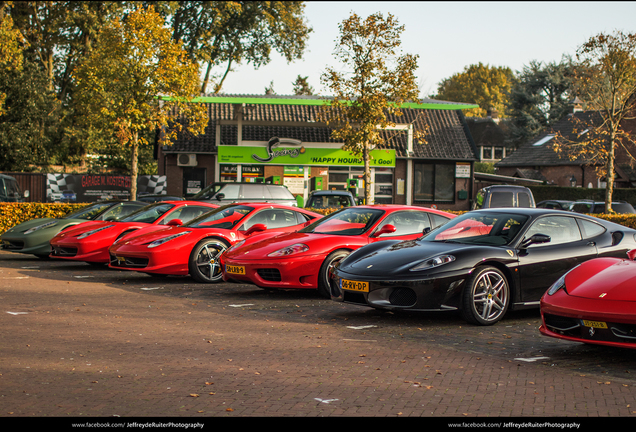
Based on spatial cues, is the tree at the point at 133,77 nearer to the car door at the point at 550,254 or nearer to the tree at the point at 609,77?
the tree at the point at 609,77

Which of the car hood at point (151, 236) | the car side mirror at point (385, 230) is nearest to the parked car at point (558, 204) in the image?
the car side mirror at point (385, 230)

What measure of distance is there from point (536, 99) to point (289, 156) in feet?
100

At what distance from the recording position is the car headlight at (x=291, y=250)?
30.3 feet

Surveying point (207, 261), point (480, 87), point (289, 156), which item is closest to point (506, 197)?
point (289, 156)

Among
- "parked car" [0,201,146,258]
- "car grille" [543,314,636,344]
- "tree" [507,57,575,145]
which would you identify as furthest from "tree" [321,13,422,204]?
"tree" [507,57,575,145]

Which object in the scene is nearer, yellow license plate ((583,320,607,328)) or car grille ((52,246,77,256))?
yellow license plate ((583,320,607,328))

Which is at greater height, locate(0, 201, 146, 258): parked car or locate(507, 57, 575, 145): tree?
locate(507, 57, 575, 145): tree

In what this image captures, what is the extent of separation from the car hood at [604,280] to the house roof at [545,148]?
42.2 m

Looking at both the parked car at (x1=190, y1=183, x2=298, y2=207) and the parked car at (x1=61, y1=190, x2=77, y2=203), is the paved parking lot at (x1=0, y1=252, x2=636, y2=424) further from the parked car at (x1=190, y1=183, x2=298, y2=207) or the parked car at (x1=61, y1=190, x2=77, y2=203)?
the parked car at (x1=61, y1=190, x2=77, y2=203)

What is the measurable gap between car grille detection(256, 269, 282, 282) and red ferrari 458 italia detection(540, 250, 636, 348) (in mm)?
4108

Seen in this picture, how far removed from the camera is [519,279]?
763cm

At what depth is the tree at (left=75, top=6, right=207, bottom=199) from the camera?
952 inches

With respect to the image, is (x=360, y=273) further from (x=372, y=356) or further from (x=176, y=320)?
(x=176, y=320)

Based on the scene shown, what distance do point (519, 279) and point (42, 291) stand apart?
275 inches
